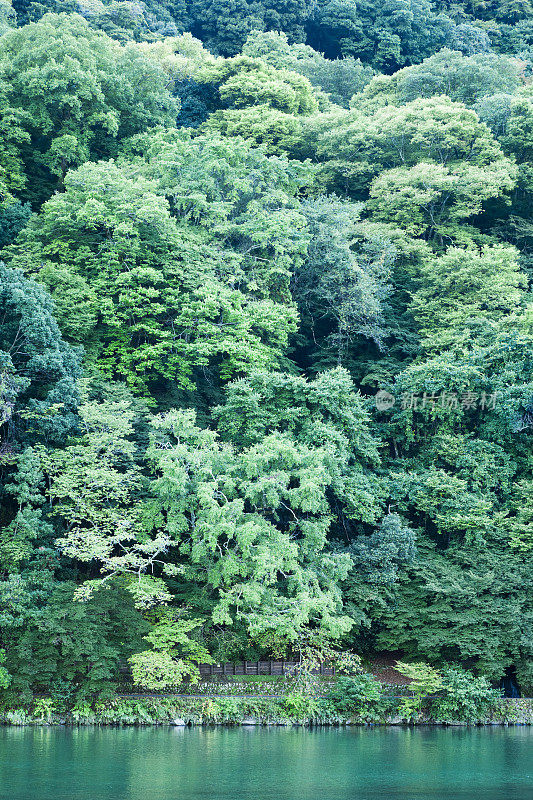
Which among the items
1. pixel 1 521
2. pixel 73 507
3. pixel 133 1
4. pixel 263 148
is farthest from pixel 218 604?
pixel 133 1

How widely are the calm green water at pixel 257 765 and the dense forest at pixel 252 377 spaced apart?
2.71m

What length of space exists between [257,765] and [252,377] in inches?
471

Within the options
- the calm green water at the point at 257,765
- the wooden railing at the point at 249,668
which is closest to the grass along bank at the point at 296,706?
the wooden railing at the point at 249,668

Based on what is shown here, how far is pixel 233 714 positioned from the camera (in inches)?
818

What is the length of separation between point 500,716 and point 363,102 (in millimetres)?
26594

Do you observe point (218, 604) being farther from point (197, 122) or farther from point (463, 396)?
point (197, 122)

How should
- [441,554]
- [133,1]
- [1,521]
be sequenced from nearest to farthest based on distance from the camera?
[1,521] < [441,554] < [133,1]

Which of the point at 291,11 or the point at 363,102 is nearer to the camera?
the point at 363,102

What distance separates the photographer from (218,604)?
21344mm

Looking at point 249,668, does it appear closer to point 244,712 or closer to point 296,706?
point 244,712

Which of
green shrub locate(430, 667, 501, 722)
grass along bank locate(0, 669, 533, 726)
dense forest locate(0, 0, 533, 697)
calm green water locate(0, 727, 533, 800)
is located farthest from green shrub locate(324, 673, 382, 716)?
green shrub locate(430, 667, 501, 722)

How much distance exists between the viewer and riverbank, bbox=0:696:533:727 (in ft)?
65.4

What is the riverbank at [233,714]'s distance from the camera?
19.9m

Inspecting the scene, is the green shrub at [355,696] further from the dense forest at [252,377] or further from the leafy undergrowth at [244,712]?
the dense forest at [252,377]
